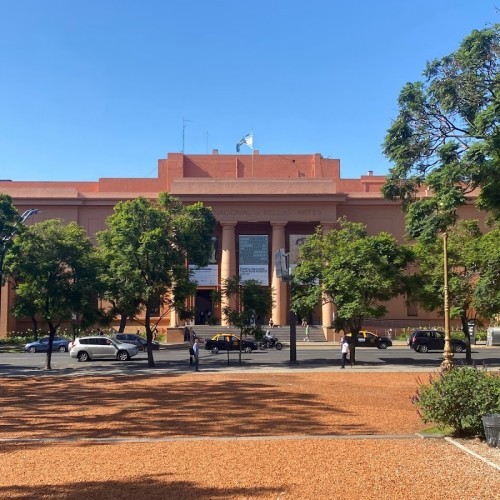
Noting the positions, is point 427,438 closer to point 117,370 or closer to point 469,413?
point 469,413

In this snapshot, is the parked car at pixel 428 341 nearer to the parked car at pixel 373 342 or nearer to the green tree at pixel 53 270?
the parked car at pixel 373 342

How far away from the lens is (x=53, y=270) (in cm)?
2983

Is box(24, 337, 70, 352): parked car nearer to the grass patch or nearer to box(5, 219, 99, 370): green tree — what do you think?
box(5, 219, 99, 370): green tree

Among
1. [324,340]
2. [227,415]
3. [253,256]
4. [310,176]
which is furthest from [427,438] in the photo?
[310,176]

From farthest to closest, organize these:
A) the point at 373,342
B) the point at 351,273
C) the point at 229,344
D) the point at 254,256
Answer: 1. the point at 254,256
2. the point at 373,342
3. the point at 229,344
4. the point at 351,273

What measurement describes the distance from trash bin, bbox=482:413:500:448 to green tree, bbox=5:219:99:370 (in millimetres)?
24220

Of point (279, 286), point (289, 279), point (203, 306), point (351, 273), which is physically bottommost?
point (203, 306)

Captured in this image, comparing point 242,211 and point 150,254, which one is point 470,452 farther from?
point 242,211

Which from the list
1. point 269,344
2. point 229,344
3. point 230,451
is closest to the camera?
point 230,451

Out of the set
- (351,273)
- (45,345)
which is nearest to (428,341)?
(351,273)

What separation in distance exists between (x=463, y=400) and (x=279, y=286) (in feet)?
160

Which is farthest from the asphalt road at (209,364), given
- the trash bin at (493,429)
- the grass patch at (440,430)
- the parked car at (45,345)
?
the trash bin at (493,429)

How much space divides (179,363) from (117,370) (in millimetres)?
5057

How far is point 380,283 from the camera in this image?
30.3 metres
